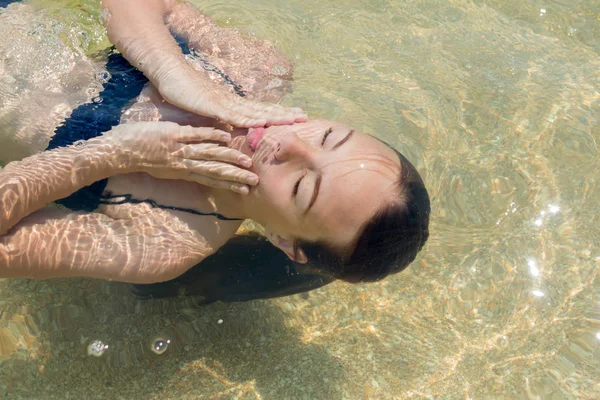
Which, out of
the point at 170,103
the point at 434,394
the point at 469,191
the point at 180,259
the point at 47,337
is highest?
the point at 170,103

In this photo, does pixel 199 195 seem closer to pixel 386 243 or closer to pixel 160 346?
pixel 160 346

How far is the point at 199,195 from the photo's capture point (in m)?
2.70

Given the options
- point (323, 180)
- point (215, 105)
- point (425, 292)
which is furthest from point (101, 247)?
point (425, 292)

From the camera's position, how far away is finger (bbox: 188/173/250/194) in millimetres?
2430

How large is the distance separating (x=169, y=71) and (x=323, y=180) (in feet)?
3.65

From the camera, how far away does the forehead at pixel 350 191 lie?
7.41 feet

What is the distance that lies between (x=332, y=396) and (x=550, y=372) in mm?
1161

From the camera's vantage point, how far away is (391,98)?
3965mm

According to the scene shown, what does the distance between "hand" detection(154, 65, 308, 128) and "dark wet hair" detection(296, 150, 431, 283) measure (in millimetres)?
615

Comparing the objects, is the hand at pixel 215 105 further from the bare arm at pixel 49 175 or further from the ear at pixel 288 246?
the ear at pixel 288 246

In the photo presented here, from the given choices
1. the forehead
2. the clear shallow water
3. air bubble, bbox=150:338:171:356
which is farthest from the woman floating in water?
the clear shallow water

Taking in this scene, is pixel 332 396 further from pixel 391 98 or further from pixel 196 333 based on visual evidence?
pixel 391 98

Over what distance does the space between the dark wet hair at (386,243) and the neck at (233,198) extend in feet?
1.20

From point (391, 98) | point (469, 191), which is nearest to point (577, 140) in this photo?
point (469, 191)
